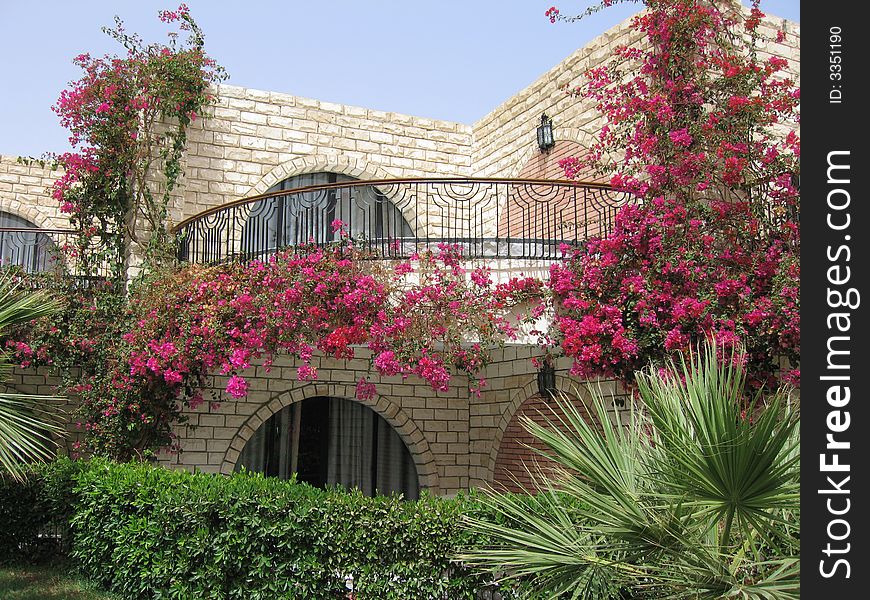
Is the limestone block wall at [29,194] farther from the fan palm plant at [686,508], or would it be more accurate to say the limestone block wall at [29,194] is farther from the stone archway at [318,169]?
the fan palm plant at [686,508]

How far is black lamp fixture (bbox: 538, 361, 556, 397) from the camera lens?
429 inches

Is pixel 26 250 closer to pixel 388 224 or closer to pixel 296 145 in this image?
pixel 296 145

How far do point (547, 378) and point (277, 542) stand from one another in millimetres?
5318

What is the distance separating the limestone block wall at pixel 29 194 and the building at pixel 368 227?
189cm

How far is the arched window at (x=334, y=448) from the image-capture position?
12.2 metres

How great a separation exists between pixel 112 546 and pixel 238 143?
6.21 m

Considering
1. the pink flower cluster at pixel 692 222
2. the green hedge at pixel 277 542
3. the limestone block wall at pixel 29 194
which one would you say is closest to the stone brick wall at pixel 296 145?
the pink flower cluster at pixel 692 222

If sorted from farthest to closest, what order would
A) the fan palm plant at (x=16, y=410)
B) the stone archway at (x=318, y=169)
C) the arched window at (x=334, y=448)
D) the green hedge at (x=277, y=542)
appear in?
the arched window at (x=334, y=448)
the stone archway at (x=318, y=169)
the fan palm plant at (x=16, y=410)
the green hedge at (x=277, y=542)

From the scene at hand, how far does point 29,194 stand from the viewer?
1466cm

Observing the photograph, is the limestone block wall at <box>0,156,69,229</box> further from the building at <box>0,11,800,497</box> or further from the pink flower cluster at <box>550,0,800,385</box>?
the pink flower cluster at <box>550,0,800,385</box>

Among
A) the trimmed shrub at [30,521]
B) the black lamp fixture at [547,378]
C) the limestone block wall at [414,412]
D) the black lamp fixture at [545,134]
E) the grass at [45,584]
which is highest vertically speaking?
the black lamp fixture at [545,134]

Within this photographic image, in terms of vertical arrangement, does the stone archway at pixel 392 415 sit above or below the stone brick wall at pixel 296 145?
below

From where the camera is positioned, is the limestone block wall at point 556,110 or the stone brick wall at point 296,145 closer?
the limestone block wall at point 556,110

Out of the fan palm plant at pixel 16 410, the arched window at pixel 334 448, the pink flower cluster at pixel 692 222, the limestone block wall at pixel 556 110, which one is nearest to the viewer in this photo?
the fan palm plant at pixel 16 410
